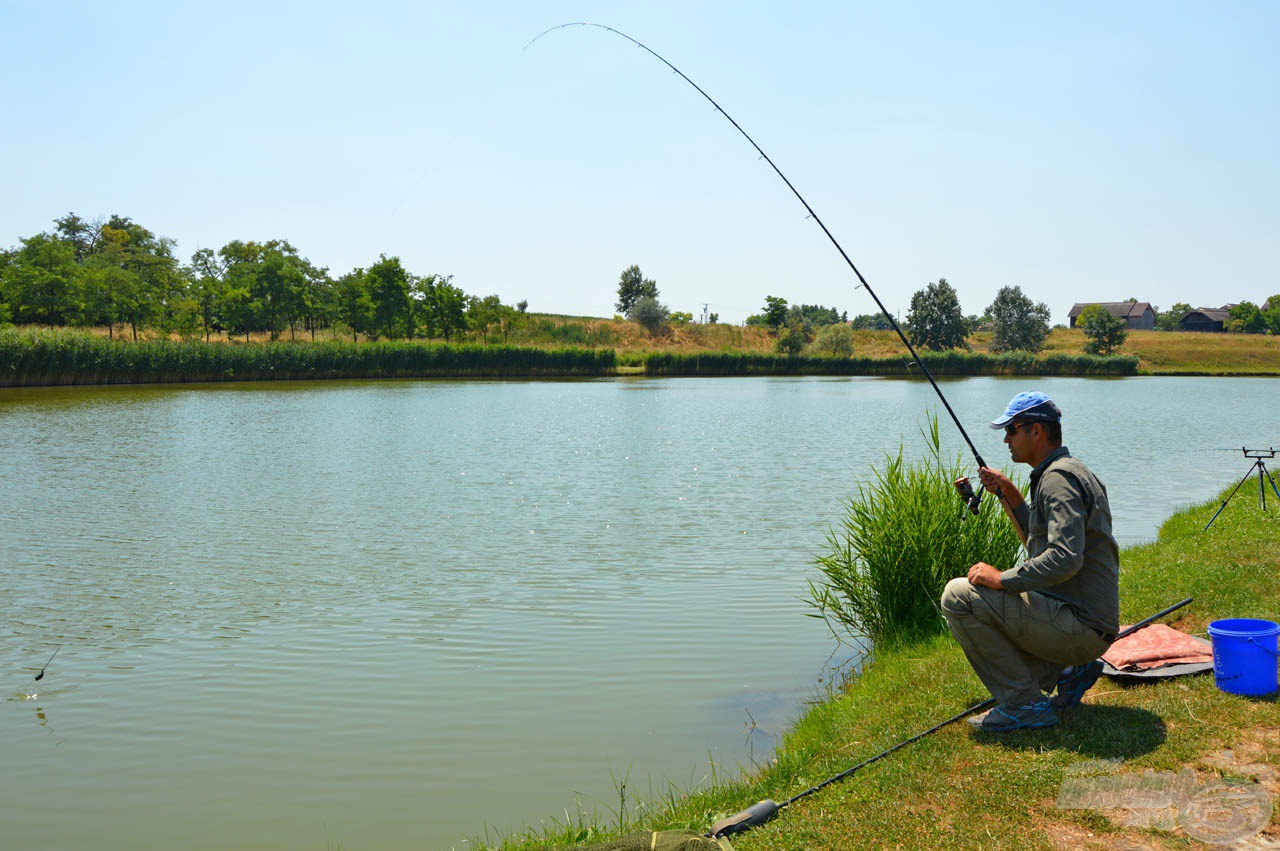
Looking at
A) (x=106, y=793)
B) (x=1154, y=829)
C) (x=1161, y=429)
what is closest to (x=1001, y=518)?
(x=1154, y=829)

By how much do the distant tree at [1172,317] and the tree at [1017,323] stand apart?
4498cm

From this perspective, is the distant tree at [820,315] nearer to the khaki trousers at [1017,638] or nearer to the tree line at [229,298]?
the tree line at [229,298]

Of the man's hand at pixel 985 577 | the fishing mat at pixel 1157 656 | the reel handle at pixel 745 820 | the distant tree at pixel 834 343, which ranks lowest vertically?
the reel handle at pixel 745 820

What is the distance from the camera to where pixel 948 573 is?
25.4 ft

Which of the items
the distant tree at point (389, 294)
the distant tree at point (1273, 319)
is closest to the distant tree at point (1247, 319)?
the distant tree at point (1273, 319)

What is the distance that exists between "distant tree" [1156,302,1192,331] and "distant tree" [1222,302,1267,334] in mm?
7191

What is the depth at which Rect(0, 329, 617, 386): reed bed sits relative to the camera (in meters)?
47.1

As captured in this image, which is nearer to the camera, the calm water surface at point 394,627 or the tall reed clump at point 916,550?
the calm water surface at point 394,627

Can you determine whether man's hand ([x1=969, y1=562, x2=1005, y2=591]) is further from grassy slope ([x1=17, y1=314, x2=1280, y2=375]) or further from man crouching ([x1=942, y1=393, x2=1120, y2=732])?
grassy slope ([x1=17, y1=314, x2=1280, y2=375])

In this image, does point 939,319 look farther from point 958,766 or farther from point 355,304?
point 958,766

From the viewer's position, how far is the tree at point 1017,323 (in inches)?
3910

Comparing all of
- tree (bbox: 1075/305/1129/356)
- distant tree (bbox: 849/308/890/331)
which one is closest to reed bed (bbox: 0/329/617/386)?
tree (bbox: 1075/305/1129/356)

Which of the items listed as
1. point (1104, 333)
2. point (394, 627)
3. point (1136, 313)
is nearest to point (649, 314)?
point (1104, 333)

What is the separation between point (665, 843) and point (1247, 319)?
485ft
